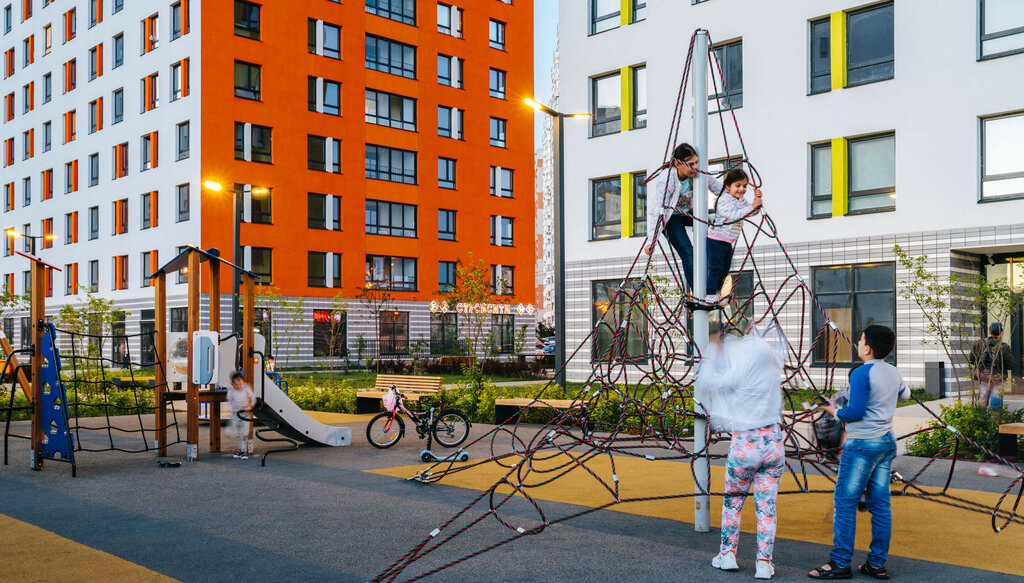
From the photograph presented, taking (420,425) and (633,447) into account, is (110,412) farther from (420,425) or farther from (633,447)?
(633,447)

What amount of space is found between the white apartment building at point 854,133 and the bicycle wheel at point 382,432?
10.5 metres

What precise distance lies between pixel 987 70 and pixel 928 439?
12.3 meters

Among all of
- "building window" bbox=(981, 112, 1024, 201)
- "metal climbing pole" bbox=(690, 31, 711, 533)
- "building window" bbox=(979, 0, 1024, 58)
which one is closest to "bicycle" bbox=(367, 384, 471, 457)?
"metal climbing pole" bbox=(690, 31, 711, 533)

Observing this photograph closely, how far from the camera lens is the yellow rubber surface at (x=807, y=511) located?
7.28 meters

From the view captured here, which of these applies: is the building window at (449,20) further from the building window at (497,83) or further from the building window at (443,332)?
the building window at (443,332)

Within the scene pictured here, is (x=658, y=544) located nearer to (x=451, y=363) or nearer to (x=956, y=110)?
(x=956, y=110)

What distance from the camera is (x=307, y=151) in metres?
47.9

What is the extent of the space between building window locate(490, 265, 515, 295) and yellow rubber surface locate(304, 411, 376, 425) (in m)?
34.7

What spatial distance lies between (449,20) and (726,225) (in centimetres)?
5017

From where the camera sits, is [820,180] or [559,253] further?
[820,180]

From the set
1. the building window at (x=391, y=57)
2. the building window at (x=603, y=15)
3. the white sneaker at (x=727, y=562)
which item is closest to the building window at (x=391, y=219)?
the building window at (x=391, y=57)

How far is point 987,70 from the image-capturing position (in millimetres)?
21156

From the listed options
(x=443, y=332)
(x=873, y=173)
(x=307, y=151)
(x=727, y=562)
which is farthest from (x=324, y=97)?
(x=727, y=562)

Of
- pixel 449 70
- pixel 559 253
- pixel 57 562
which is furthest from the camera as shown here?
pixel 449 70
